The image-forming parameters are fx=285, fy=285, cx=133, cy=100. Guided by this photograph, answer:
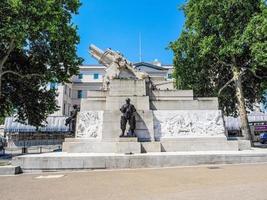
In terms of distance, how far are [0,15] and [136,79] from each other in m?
11.6

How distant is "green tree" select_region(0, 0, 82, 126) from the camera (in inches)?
823

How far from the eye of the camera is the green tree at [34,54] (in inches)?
823

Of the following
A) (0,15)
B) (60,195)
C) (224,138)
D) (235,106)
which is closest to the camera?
(60,195)

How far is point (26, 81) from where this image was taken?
2553 cm

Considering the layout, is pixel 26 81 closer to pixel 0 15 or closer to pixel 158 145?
pixel 0 15

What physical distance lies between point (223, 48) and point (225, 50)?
279 millimetres

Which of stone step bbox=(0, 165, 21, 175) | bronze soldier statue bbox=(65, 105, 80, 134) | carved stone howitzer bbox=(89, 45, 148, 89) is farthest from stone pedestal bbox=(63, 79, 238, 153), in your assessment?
stone step bbox=(0, 165, 21, 175)

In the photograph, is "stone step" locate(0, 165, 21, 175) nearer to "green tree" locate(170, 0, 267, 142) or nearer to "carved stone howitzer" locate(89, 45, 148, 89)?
"carved stone howitzer" locate(89, 45, 148, 89)

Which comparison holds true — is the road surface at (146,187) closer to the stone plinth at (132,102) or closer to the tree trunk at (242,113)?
the stone plinth at (132,102)

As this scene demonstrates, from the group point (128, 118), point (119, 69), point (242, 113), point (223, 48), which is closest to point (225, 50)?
point (223, 48)

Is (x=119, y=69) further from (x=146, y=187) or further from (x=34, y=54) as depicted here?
(x=146, y=187)

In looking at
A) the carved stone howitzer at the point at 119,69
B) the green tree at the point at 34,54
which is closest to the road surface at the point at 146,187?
the carved stone howitzer at the point at 119,69

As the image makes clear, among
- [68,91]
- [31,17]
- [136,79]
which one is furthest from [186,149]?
[68,91]

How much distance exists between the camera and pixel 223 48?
25.3 metres
